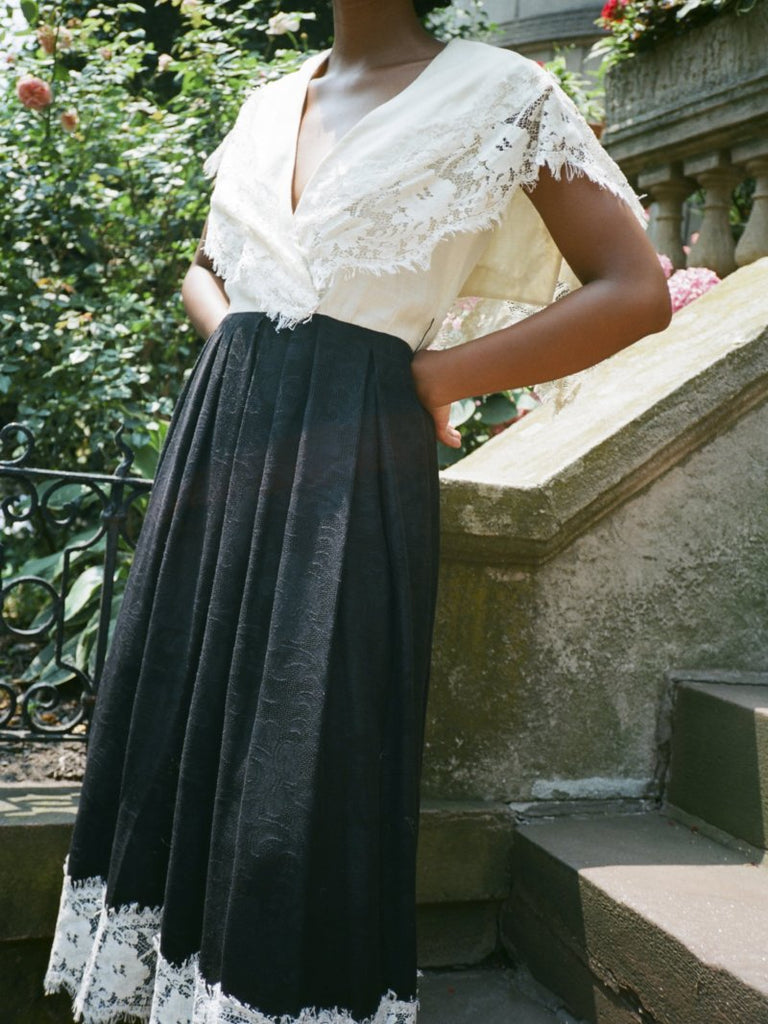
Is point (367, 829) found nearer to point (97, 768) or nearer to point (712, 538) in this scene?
point (97, 768)

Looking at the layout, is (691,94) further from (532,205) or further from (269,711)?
(269,711)

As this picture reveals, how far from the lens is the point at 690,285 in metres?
3.53

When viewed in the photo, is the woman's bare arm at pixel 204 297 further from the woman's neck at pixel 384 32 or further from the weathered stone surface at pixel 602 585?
the weathered stone surface at pixel 602 585

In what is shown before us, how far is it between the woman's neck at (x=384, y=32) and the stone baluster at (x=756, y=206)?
217 cm

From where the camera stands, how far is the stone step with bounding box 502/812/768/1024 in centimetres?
153

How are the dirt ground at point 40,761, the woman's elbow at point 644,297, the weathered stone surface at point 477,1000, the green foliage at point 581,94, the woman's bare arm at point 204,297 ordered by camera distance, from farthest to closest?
the green foliage at point 581,94 → the dirt ground at point 40,761 → the weathered stone surface at point 477,1000 → the woman's bare arm at point 204,297 → the woman's elbow at point 644,297

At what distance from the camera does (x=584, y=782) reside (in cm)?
216

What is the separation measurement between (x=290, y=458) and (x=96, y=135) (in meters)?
3.28

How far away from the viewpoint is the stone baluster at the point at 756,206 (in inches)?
136

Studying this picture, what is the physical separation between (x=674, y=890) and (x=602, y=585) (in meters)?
0.65

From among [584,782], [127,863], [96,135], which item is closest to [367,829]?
[127,863]

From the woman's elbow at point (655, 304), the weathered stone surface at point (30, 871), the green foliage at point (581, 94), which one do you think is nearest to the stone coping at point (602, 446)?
the woman's elbow at point (655, 304)

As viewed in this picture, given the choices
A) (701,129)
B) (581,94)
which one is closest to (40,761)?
(701,129)

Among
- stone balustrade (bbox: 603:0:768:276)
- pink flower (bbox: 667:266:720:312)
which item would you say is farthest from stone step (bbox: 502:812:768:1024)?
stone balustrade (bbox: 603:0:768:276)
